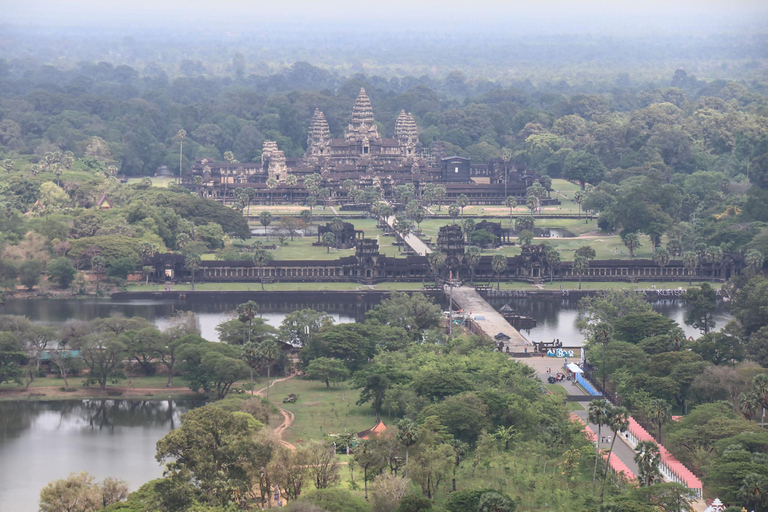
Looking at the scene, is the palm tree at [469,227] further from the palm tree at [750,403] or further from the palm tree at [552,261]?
the palm tree at [750,403]

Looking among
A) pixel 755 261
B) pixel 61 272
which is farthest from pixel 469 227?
pixel 61 272

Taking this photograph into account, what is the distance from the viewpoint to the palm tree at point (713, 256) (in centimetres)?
9881

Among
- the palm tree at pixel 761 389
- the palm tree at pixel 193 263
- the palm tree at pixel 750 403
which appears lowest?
the palm tree at pixel 193 263

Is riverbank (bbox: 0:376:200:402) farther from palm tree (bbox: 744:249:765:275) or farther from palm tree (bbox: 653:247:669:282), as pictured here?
palm tree (bbox: 744:249:765:275)

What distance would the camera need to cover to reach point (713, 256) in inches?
3888

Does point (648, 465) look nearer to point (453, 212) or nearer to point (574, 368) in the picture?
point (574, 368)

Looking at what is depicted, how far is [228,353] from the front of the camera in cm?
6856

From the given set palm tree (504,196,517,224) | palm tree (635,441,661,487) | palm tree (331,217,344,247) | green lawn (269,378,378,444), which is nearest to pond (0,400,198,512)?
green lawn (269,378,378,444)

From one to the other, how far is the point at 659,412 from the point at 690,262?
1658 inches

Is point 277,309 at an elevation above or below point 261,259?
below

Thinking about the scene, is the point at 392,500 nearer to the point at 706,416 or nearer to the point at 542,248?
the point at 706,416

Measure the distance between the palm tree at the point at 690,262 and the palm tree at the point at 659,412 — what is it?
4066 centimetres

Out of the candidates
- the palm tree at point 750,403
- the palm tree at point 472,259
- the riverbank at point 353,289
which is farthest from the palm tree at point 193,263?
the palm tree at point 750,403

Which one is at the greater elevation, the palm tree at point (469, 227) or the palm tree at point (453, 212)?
the palm tree at point (469, 227)
